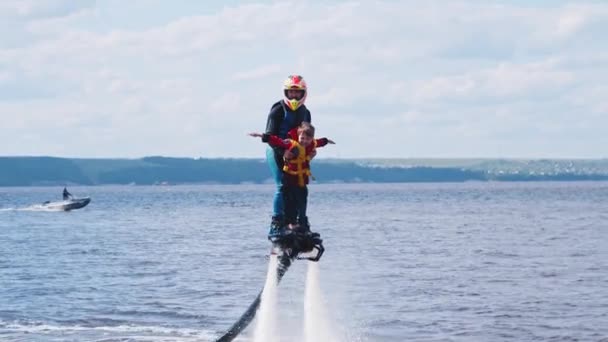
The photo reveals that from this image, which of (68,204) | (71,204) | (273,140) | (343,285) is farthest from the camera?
(68,204)

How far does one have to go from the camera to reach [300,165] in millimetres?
19234

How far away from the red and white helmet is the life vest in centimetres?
59

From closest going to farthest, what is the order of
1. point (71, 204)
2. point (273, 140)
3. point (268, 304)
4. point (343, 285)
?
point (273, 140)
point (268, 304)
point (343, 285)
point (71, 204)

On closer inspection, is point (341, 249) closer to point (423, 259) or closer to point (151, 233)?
point (423, 259)

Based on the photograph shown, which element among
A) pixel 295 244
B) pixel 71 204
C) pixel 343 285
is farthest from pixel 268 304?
pixel 71 204

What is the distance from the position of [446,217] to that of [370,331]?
95.1m

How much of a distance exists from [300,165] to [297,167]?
74 mm

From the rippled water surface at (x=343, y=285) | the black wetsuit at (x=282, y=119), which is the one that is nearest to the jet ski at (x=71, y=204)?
the rippled water surface at (x=343, y=285)

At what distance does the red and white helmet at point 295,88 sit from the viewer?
62.3 feet

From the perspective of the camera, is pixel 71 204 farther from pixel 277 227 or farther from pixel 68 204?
pixel 277 227

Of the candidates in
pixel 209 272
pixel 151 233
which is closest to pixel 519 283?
pixel 209 272

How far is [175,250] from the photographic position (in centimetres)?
7744

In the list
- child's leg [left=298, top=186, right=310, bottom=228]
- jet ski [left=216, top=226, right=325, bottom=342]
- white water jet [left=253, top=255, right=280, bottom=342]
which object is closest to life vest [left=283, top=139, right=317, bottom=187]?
child's leg [left=298, top=186, right=310, bottom=228]

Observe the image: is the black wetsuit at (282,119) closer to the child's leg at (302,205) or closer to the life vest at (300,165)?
the life vest at (300,165)
